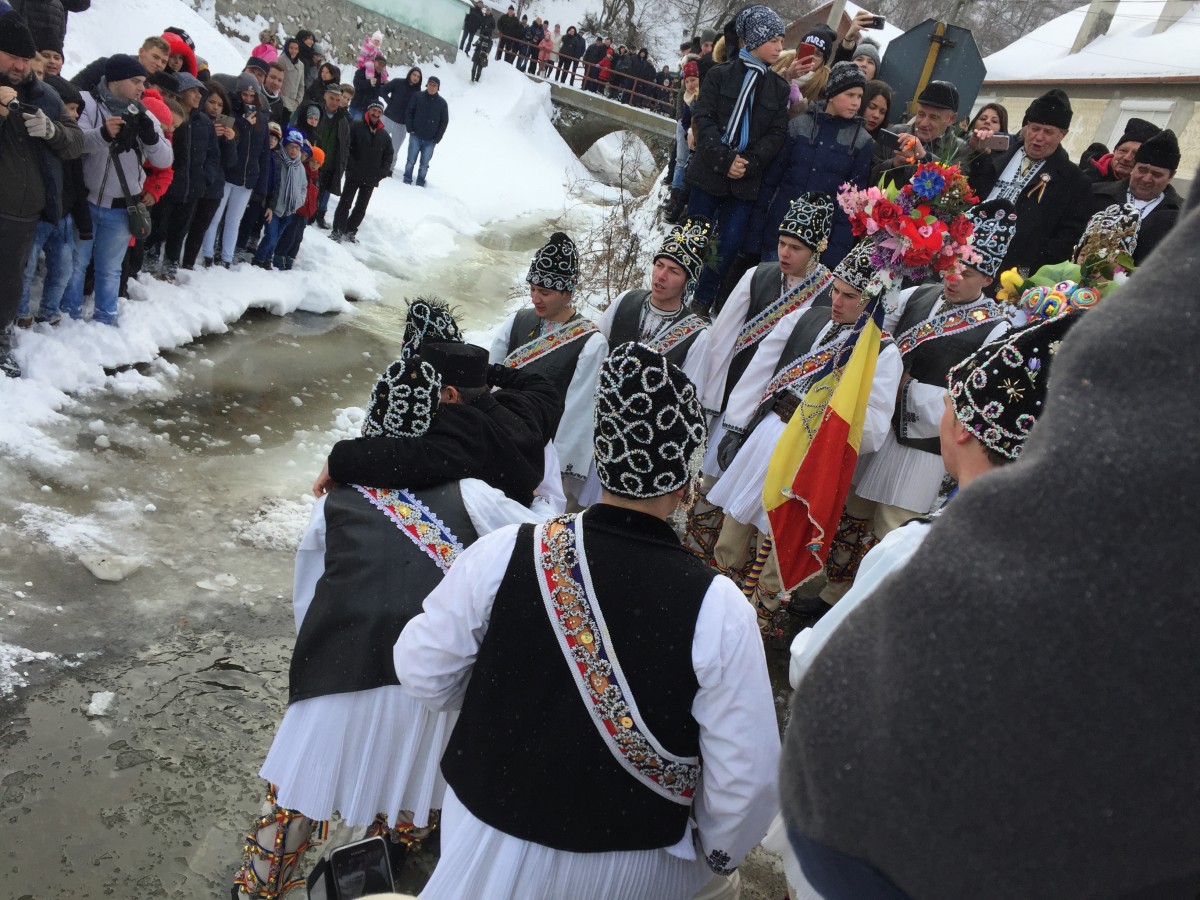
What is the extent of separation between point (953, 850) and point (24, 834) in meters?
3.23

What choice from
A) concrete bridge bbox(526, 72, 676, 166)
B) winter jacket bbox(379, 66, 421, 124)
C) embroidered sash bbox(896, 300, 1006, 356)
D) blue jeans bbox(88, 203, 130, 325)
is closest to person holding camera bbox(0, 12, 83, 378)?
blue jeans bbox(88, 203, 130, 325)

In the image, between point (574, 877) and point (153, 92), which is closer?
point (574, 877)

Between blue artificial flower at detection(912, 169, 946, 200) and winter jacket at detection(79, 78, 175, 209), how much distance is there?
541 centimetres

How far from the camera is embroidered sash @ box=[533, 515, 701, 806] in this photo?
6.26 feet

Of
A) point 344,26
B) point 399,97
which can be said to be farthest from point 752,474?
point 344,26

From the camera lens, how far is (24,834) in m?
2.89

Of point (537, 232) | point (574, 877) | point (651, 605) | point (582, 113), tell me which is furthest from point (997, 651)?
point (582, 113)

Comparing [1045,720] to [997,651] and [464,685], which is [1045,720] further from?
[464,685]

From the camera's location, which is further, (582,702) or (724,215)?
(724,215)

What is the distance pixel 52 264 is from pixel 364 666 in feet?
17.2

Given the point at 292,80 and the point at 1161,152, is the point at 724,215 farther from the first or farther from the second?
the point at 292,80

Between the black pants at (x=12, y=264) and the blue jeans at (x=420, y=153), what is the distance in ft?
38.0

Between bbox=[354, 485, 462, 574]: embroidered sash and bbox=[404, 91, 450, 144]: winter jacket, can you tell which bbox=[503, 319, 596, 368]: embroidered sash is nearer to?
bbox=[354, 485, 462, 574]: embroidered sash

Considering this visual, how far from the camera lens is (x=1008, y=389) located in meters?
1.96
